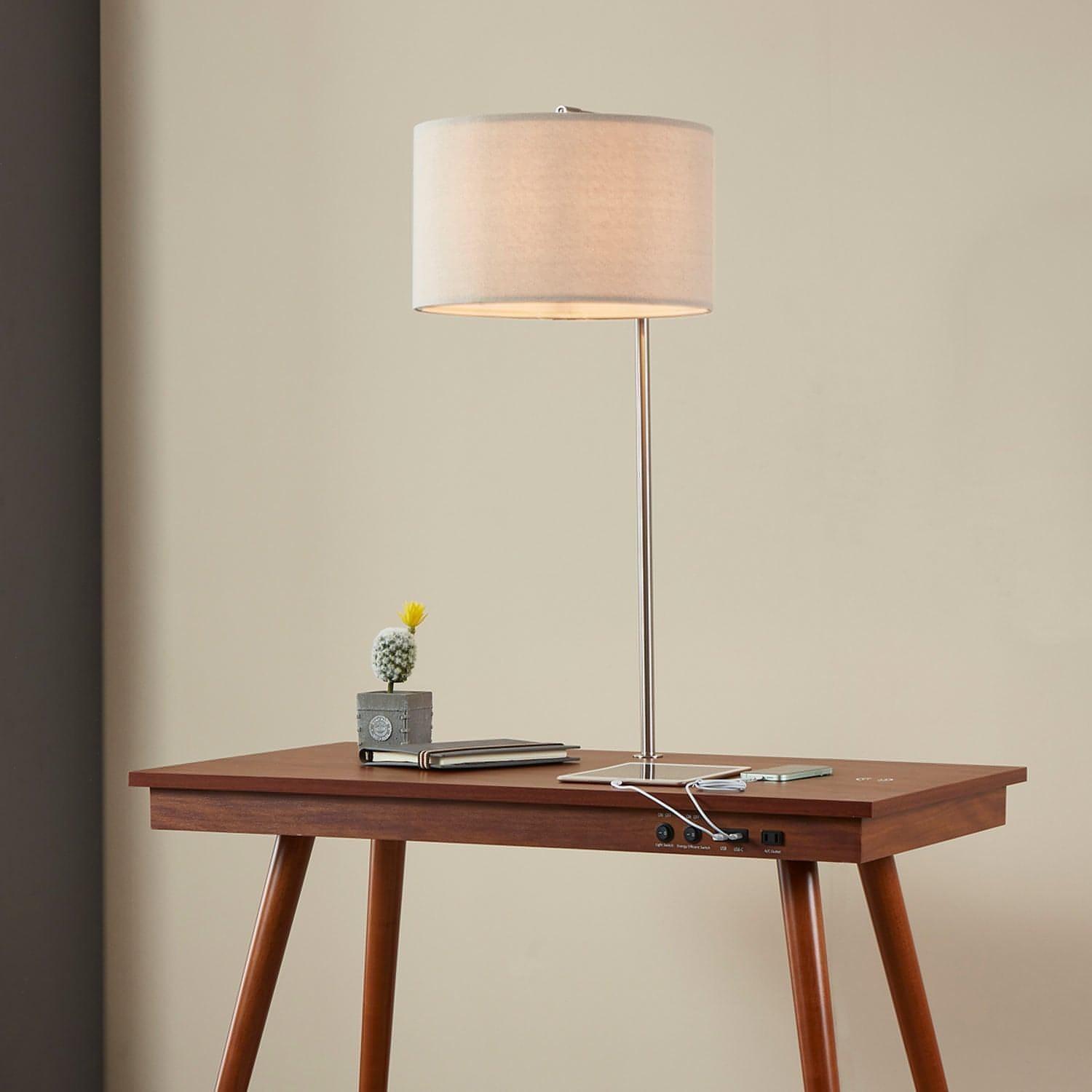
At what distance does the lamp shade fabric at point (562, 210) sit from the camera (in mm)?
2156

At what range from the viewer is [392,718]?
7.94 feet

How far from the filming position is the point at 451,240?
2.21m

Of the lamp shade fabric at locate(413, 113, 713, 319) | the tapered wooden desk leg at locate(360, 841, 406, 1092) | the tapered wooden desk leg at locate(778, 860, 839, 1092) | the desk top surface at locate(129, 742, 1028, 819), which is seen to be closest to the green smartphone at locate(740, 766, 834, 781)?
the desk top surface at locate(129, 742, 1028, 819)

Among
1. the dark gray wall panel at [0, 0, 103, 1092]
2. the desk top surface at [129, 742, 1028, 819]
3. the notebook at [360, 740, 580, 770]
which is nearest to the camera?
the desk top surface at [129, 742, 1028, 819]

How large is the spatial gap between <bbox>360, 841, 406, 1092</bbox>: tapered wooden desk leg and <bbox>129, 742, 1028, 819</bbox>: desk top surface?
0.29m

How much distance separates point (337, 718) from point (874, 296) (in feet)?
4.08

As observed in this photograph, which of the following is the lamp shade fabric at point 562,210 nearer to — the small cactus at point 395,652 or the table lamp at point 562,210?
the table lamp at point 562,210

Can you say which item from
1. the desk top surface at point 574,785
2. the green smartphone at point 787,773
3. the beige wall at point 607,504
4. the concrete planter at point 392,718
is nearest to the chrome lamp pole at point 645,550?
the desk top surface at point 574,785

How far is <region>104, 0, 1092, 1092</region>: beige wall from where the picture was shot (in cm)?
281

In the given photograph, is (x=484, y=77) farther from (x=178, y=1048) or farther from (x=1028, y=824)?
(x=178, y=1048)

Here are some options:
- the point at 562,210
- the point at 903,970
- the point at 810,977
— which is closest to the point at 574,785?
the point at 810,977

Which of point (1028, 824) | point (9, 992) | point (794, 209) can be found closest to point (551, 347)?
point (794, 209)

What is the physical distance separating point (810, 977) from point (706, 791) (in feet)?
0.79

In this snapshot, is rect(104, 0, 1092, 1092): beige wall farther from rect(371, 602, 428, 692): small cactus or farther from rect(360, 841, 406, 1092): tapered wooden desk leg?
rect(371, 602, 428, 692): small cactus
